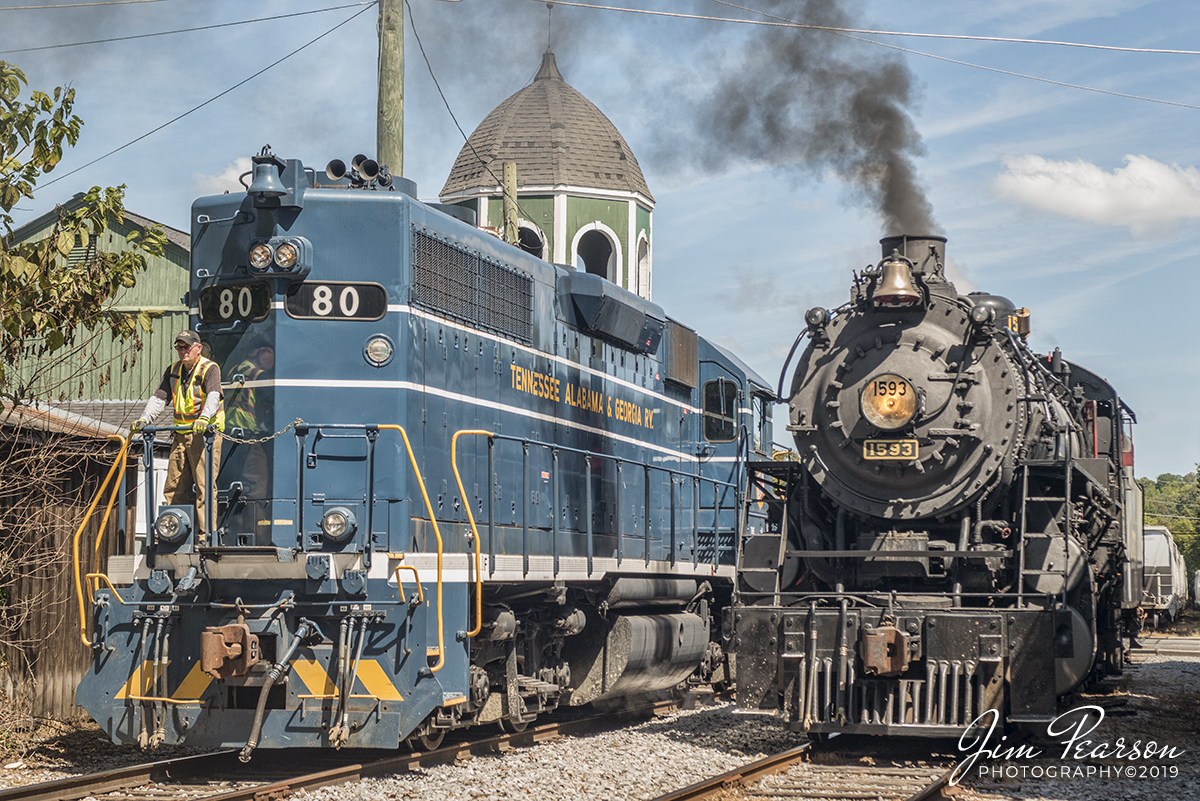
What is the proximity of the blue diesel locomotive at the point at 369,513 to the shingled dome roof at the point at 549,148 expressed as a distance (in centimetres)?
1842

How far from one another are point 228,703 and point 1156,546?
103 ft

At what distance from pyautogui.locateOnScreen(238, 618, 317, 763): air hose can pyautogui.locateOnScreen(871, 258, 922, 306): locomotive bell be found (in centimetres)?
529

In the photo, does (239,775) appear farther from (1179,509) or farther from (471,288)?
(1179,509)

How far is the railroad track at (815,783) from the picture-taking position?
8.04m

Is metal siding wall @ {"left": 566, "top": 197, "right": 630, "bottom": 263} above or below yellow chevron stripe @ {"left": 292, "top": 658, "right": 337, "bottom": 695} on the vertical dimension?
above

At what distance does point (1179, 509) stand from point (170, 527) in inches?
4240

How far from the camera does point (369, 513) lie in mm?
8570

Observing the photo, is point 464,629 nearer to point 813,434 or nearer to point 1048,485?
point 813,434

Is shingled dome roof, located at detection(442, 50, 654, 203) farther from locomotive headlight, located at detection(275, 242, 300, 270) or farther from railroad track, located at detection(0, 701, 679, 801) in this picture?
railroad track, located at detection(0, 701, 679, 801)

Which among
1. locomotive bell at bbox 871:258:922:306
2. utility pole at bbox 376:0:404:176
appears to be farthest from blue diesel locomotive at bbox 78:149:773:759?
locomotive bell at bbox 871:258:922:306

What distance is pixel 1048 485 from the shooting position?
10.4 metres

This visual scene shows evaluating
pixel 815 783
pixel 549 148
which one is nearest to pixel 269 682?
pixel 815 783

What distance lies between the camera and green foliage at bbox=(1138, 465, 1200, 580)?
76.1m

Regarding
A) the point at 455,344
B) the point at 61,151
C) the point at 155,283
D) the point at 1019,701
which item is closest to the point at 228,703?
the point at 455,344
